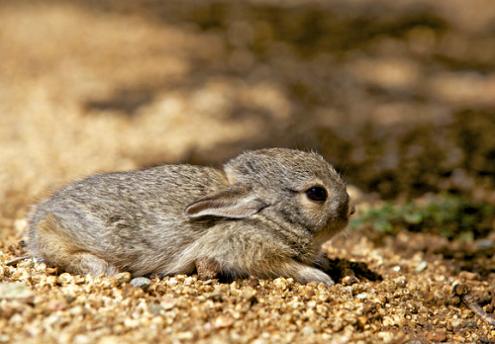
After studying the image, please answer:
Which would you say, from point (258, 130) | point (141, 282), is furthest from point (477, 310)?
point (258, 130)

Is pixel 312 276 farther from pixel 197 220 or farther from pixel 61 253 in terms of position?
pixel 61 253

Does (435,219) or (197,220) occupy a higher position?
(197,220)

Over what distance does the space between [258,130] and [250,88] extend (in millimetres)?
1682

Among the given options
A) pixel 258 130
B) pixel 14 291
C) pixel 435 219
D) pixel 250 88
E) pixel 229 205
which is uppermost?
pixel 250 88

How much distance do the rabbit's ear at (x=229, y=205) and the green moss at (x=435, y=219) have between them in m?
2.26

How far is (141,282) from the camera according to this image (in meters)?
5.38

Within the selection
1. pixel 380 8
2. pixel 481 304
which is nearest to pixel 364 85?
pixel 380 8

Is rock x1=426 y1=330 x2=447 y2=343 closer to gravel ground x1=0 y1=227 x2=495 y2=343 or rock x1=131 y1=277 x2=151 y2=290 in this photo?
gravel ground x1=0 y1=227 x2=495 y2=343

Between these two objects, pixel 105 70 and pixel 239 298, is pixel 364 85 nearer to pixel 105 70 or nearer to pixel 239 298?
pixel 105 70

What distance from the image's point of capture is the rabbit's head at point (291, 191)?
593 cm

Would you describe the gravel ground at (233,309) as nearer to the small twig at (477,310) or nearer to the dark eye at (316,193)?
the small twig at (477,310)

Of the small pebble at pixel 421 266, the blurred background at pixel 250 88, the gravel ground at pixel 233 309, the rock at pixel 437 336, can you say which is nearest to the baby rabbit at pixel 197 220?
the gravel ground at pixel 233 309

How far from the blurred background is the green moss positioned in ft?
2.14

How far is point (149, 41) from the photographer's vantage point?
1450 cm
